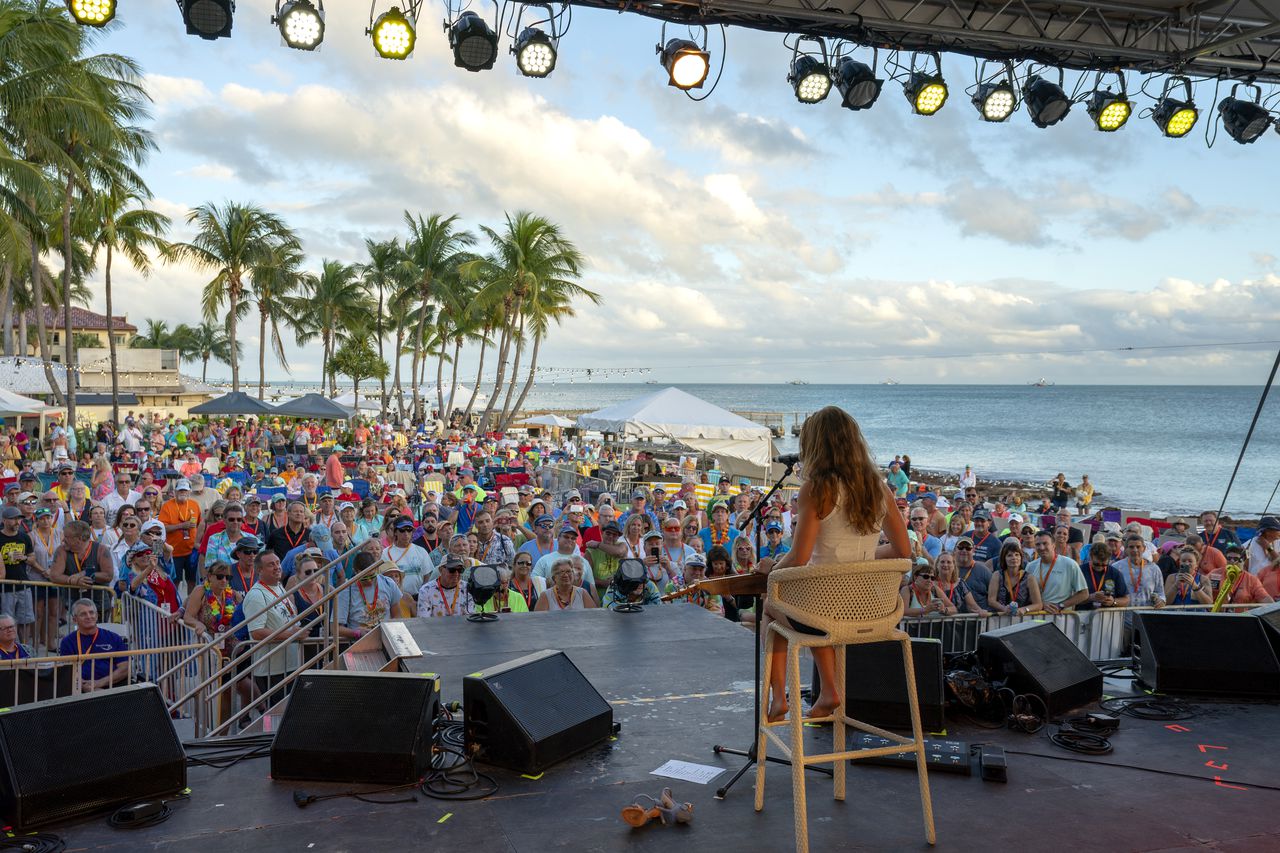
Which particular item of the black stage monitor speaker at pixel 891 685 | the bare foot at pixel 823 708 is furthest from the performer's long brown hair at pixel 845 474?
the black stage monitor speaker at pixel 891 685

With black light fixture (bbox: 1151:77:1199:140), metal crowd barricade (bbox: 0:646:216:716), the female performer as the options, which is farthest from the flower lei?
black light fixture (bbox: 1151:77:1199:140)

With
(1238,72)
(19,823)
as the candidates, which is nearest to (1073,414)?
(1238,72)

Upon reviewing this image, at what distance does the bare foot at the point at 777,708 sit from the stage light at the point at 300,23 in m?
5.43

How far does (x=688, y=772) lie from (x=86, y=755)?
2.33m

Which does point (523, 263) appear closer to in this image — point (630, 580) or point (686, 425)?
point (686, 425)

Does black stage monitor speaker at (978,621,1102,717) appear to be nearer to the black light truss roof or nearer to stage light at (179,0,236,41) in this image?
the black light truss roof

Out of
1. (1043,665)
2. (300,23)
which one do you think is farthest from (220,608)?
(1043,665)

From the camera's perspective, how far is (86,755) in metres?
3.37

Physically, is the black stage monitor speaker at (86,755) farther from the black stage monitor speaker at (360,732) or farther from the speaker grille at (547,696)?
the speaker grille at (547,696)

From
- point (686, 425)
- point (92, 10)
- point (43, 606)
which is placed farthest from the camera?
point (686, 425)

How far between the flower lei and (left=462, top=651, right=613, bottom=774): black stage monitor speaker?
11.3 feet

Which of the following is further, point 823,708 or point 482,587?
point 482,587

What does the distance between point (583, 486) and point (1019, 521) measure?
27.7 feet

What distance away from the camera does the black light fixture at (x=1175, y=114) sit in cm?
747
